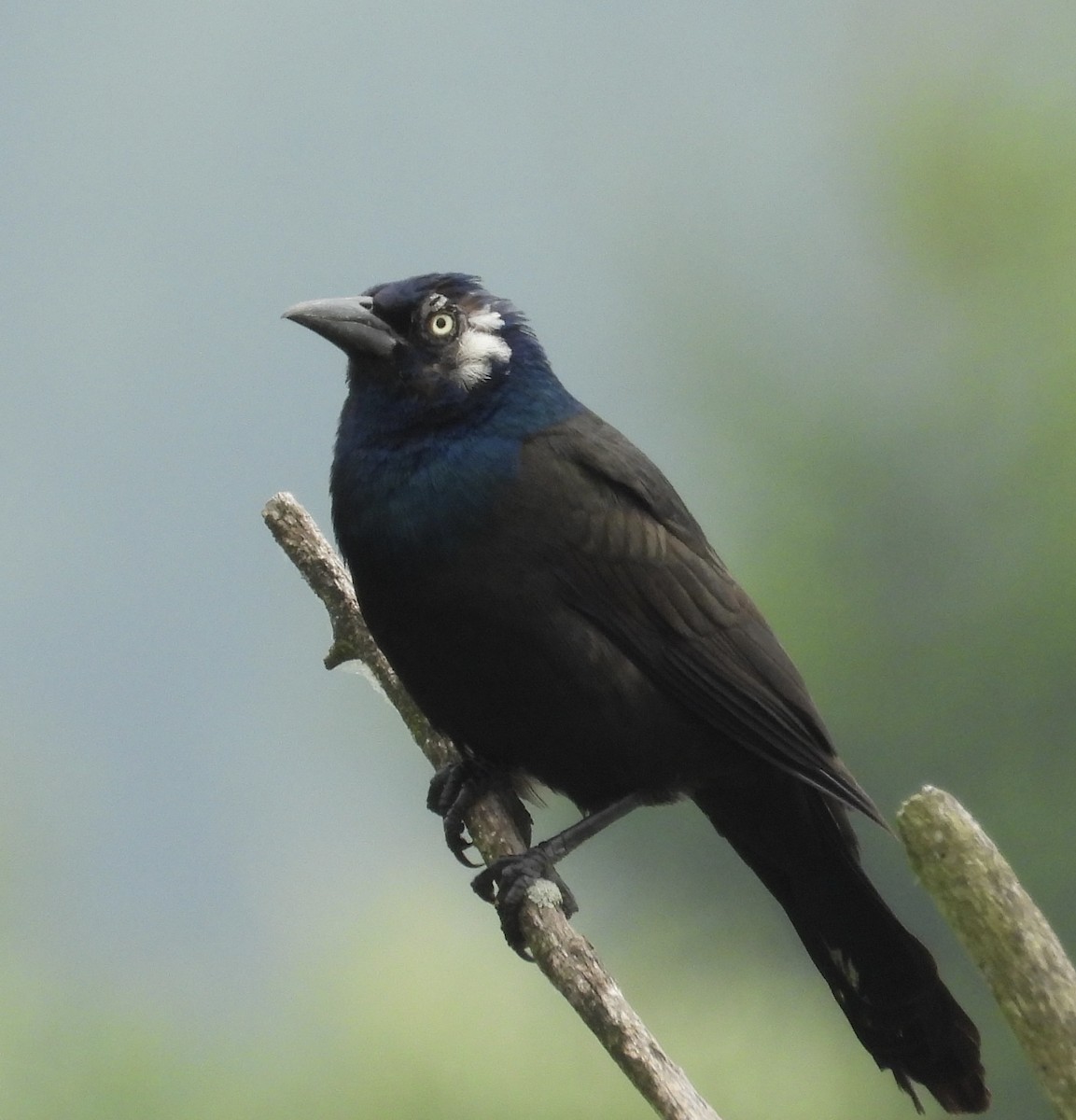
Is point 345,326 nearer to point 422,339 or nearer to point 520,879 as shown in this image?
point 422,339

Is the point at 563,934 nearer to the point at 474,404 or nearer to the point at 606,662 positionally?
the point at 606,662

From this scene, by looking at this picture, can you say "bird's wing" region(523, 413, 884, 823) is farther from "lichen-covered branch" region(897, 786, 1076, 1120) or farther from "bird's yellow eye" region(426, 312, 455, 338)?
"lichen-covered branch" region(897, 786, 1076, 1120)

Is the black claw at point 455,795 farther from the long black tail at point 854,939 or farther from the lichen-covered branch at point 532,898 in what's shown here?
the long black tail at point 854,939

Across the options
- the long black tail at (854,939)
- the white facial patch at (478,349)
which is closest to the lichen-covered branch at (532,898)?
the white facial patch at (478,349)

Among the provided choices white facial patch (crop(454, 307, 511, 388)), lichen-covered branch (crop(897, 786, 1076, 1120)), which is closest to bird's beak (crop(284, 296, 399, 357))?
white facial patch (crop(454, 307, 511, 388))

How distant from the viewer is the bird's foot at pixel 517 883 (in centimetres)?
315

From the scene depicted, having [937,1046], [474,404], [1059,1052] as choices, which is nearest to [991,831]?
[937,1046]

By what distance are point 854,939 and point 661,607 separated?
0.84 m

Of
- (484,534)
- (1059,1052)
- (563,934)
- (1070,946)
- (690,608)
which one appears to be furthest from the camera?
(1070,946)

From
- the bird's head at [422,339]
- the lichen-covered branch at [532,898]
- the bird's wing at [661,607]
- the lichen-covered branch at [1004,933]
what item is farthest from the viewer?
the bird's head at [422,339]

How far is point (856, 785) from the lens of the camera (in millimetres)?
3414

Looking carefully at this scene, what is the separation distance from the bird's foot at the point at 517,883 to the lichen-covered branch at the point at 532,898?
0.04 meters

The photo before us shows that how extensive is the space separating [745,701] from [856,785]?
276mm

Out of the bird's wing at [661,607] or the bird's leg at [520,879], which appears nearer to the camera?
the bird's leg at [520,879]
